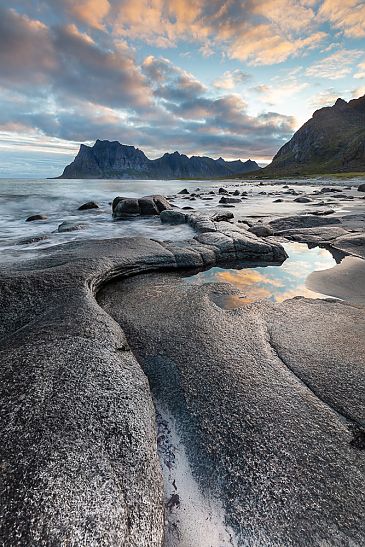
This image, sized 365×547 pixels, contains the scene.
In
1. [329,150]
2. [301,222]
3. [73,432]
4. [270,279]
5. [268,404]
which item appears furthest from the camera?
[329,150]

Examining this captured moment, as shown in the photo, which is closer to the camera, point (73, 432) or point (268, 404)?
point (73, 432)

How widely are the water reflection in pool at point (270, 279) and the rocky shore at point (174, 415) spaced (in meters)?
0.65

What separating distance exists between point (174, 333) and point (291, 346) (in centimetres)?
161

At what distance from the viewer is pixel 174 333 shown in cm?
426

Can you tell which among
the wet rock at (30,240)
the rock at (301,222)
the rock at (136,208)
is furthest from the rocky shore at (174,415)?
the rock at (136,208)

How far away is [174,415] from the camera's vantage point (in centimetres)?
296

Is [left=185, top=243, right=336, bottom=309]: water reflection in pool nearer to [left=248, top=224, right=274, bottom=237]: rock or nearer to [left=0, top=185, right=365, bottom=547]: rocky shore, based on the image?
[left=0, top=185, right=365, bottom=547]: rocky shore

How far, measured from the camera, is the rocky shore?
6.37 feet

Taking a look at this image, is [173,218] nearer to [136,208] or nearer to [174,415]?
[136,208]

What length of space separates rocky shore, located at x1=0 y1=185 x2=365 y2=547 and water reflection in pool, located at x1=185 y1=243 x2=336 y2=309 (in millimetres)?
650

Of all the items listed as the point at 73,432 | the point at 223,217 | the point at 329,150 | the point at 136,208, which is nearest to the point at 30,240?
the point at 136,208

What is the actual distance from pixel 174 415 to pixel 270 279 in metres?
4.64

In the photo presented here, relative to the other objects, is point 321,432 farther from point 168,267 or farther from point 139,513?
point 168,267

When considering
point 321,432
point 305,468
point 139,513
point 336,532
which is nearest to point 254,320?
point 321,432
